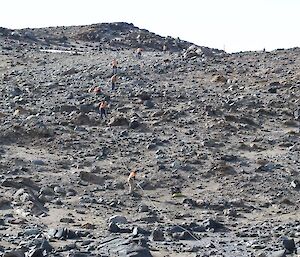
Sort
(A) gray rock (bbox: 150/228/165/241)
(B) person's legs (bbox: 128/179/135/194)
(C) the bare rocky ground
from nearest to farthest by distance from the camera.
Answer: (A) gray rock (bbox: 150/228/165/241)
(C) the bare rocky ground
(B) person's legs (bbox: 128/179/135/194)

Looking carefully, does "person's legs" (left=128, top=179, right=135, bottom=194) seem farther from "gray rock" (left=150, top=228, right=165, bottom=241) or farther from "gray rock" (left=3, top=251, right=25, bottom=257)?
"gray rock" (left=3, top=251, right=25, bottom=257)

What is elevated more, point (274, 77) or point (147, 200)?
point (274, 77)

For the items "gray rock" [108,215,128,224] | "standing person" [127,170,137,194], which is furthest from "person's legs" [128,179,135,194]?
"gray rock" [108,215,128,224]

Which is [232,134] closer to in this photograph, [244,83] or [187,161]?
[187,161]

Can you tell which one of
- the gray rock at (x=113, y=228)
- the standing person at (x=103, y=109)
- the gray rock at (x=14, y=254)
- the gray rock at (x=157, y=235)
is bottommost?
the gray rock at (x=113, y=228)

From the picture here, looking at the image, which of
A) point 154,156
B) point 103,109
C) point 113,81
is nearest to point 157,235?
point 154,156

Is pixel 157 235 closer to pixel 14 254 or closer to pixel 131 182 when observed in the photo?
pixel 14 254

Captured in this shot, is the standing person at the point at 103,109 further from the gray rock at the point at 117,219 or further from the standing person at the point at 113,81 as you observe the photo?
the gray rock at the point at 117,219

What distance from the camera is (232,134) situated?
719 inches

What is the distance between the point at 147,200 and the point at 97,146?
11.8 ft

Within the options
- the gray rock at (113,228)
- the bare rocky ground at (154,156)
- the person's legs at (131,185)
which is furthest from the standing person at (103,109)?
the gray rock at (113,228)

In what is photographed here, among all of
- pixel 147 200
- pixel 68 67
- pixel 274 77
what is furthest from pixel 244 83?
pixel 147 200

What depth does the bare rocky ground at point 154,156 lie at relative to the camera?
11234 millimetres

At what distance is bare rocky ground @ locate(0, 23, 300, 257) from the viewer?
1123 cm
